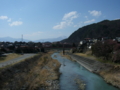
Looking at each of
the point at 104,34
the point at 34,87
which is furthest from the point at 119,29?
the point at 34,87

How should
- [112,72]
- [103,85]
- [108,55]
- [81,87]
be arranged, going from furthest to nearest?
1. [108,55]
2. [112,72]
3. [103,85]
4. [81,87]

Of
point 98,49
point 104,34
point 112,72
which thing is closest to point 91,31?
point 104,34

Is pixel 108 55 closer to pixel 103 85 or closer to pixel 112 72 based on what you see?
pixel 112 72

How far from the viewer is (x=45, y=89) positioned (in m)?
13.3

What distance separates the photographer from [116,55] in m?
22.9

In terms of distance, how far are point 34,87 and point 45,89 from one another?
3.40 ft

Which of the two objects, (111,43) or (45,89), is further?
(111,43)

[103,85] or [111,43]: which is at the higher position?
[111,43]

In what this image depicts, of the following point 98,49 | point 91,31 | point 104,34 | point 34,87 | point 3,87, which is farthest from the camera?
point 91,31

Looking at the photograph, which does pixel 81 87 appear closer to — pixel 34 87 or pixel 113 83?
pixel 113 83

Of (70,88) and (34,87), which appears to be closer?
(34,87)

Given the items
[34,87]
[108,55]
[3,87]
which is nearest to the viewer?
[3,87]

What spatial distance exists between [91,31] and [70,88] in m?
143

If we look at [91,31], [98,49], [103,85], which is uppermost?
[91,31]
